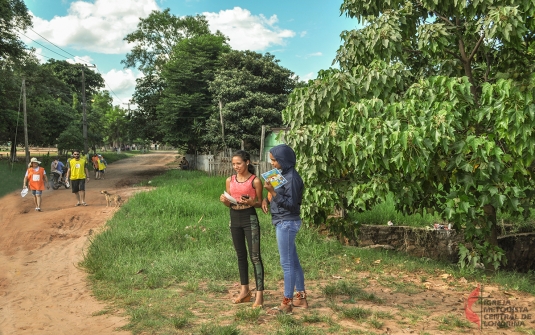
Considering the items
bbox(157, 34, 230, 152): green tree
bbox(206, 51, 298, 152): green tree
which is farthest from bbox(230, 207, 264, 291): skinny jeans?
bbox(157, 34, 230, 152): green tree

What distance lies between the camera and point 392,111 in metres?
5.21

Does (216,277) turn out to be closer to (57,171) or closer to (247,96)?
(57,171)

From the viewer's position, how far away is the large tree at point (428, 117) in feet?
15.9

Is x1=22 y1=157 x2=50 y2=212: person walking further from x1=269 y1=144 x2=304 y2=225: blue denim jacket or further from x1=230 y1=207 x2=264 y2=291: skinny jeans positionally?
x1=269 y1=144 x2=304 y2=225: blue denim jacket

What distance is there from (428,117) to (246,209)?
7.78 feet

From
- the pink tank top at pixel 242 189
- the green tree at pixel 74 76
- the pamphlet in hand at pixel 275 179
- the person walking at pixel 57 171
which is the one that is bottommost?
the person walking at pixel 57 171

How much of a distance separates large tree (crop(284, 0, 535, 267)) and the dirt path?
345cm

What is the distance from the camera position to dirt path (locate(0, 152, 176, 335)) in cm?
456

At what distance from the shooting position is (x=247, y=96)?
76.8 feet

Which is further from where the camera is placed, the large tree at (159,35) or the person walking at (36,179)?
the large tree at (159,35)

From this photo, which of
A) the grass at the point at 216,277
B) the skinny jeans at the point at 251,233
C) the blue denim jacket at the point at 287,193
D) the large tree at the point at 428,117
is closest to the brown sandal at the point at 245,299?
the grass at the point at 216,277

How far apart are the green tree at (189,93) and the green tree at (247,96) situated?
50.8 inches

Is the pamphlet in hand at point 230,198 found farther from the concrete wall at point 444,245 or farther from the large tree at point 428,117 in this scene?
the concrete wall at point 444,245

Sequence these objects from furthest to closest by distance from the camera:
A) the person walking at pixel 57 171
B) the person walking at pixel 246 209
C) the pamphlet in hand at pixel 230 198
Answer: the person walking at pixel 57 171 → the person walking at pixel 246 209 → the pamphlet in hand at pixel 230 198
